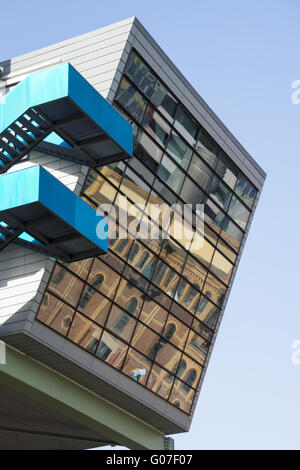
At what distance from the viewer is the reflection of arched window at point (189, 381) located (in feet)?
131

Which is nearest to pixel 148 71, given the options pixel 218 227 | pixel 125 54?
pixel 125 54

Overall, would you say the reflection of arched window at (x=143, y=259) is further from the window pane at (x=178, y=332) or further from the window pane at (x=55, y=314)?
the window pane at (x=55, y=314)

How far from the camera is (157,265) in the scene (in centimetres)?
3728

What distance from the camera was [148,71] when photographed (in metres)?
35.2

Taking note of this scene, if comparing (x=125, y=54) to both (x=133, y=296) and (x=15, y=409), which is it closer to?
(x=133, y=296)

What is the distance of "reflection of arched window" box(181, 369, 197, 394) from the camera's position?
131 ft

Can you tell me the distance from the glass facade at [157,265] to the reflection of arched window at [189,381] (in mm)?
50

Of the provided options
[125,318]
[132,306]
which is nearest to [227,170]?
[132,306]

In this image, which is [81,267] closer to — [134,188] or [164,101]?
[134,188]

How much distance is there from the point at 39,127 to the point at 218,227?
14.4 m

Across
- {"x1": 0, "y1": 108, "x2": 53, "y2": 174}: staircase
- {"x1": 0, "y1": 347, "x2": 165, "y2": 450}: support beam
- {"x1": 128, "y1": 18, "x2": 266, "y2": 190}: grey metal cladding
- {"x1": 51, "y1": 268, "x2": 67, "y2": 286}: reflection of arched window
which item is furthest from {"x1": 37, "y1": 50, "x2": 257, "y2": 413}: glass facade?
{"x1": 0, "y1": 108, "x2": 53, "y2": 174}: staircase

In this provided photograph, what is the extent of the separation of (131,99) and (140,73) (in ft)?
4.48

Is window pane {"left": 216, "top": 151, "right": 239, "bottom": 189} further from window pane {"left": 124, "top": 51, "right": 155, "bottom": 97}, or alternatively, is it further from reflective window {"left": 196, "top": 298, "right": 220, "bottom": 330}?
window pane {"left": 124, "top": 51, "right": 155, "bottom": 97}

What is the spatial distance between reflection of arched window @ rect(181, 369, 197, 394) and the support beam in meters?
2.58
